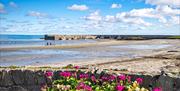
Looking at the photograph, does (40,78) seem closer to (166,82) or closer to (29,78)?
(29,78)

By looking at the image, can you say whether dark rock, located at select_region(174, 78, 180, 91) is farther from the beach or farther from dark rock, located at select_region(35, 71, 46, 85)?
dark rock, located at select_region(35, 71, 46, 85)

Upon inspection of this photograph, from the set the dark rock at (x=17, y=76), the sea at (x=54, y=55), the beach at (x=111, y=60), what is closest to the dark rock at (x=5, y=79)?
the dark rock at (x=17, y=76)

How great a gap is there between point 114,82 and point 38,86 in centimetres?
273

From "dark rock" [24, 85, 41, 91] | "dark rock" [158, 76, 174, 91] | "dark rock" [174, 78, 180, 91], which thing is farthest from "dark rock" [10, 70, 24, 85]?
"dark rock" [174, 78, 180, 91]

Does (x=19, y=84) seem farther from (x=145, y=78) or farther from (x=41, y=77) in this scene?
(x=145, y=78)

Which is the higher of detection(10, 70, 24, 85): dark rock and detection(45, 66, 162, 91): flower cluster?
detection(45, 66, 162, 91): flower cluster

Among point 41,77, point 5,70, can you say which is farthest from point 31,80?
point 5,70

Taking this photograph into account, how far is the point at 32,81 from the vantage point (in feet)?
36.7

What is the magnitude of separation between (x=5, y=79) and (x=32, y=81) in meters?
0.96

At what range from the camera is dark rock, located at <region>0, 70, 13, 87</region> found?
11.4m

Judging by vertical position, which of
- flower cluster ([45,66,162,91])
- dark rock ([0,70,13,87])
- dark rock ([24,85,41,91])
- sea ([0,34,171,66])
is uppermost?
flower cluster ([45,66,162,91])

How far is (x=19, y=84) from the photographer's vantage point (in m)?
11.2

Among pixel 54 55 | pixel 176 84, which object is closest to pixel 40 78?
pixel 176 84

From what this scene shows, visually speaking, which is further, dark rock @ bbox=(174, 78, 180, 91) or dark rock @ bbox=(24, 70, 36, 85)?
dark rock @ bbox=(24, 70, 36, 85)
